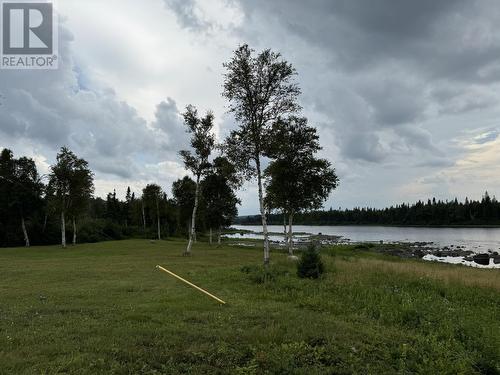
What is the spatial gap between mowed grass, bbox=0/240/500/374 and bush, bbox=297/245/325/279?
149 cm

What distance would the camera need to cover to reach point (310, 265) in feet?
57.4

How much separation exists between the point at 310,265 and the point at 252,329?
9.17 metres

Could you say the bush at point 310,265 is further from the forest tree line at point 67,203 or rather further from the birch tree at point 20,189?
the birch tree at point 20,189

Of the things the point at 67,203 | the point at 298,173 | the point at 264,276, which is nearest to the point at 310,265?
the point at 264,276

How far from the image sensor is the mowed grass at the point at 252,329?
267 inches

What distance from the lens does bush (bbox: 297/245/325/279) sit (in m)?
17.2

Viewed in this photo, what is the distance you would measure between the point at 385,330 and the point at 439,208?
626ft

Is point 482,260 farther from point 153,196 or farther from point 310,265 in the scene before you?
point 153,196

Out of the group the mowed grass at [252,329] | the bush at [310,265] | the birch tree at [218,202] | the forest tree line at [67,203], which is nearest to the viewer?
the mowed grass at [252,329]

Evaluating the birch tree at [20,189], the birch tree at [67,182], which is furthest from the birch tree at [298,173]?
the birch tree at [20,189]

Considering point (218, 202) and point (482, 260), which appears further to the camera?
point (218, 202)

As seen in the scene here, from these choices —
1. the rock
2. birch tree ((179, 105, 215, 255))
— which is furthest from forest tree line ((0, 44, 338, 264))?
the rock

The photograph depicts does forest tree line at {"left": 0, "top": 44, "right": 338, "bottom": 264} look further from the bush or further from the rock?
the rock

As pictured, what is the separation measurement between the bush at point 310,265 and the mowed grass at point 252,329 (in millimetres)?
1493
